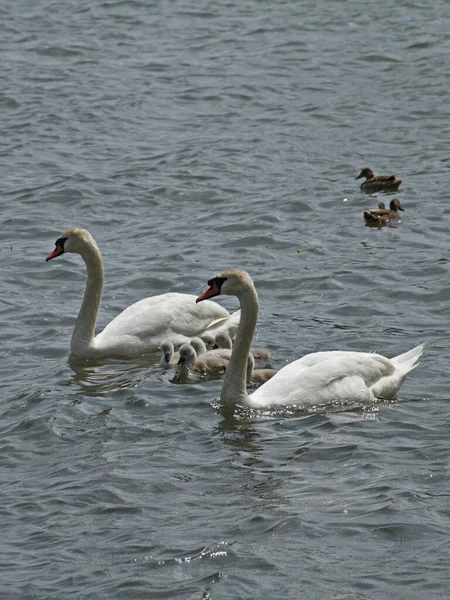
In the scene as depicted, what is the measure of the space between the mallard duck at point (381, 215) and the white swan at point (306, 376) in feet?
17.0

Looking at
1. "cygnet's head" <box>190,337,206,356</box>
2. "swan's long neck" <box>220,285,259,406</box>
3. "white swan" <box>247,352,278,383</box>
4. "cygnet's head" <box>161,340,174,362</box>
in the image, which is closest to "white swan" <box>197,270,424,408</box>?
"swan's long neck" <box>220,285,259,406</box>

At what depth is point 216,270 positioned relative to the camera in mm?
13305

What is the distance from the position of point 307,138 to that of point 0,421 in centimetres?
1001

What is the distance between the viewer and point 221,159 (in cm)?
1770

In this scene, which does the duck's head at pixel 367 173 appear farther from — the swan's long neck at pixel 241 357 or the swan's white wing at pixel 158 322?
the swan's long neck at pixel 241 357

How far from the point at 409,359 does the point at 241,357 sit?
1368mm

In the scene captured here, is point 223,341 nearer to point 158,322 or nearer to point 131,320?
point 158,322

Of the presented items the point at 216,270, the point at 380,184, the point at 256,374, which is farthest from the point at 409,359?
the point at 380,184

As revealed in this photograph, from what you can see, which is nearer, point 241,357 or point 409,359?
point 241,357

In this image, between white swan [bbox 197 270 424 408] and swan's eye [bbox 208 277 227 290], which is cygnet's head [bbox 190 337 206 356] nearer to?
white swan [bbox 197 270 424 408]

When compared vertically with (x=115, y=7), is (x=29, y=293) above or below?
below

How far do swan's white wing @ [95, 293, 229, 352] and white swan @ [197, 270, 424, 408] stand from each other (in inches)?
68.1

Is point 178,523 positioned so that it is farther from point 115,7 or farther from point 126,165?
point 115,7

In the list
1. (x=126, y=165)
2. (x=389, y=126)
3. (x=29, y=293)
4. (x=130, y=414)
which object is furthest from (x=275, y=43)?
(x=130, y=414)
